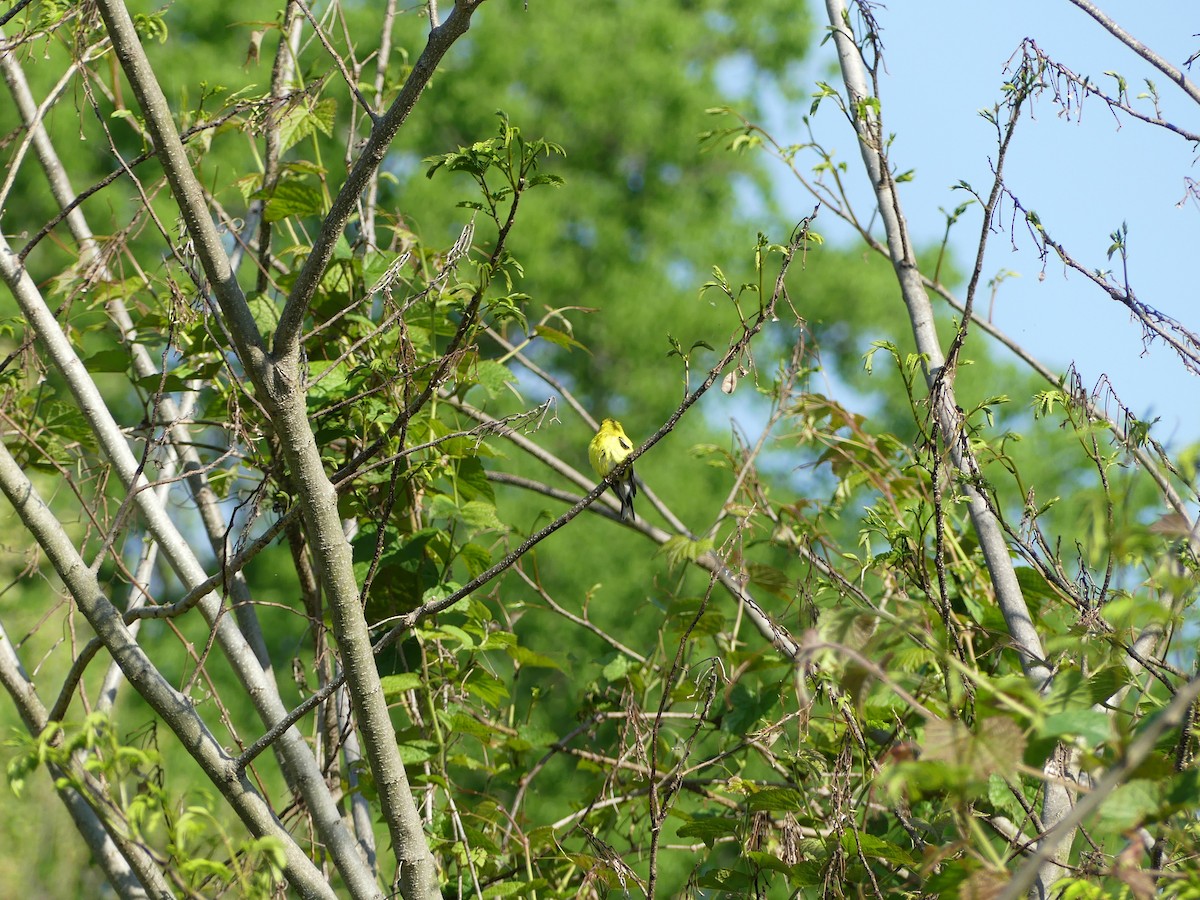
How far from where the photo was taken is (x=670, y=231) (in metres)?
10.6

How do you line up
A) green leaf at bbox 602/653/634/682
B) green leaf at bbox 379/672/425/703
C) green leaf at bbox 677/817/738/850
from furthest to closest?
green leaf at bbox 602/653/634/682, green leaf at bbox 379/672/425/703, green leaf at bbox 677/817/738/850

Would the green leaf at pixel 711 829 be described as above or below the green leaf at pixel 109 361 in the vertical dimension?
below

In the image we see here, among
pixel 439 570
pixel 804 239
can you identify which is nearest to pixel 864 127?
pixel 804 239

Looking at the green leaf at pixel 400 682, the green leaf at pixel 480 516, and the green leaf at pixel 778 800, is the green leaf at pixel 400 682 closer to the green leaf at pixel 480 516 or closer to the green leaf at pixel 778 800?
the green leaf at pixel 480 516

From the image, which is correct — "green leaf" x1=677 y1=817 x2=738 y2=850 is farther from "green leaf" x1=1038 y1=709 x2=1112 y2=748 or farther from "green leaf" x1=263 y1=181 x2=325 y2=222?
"green leaf" x1=263 y1=181 x2=325 y2=222

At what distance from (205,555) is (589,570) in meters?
2.85

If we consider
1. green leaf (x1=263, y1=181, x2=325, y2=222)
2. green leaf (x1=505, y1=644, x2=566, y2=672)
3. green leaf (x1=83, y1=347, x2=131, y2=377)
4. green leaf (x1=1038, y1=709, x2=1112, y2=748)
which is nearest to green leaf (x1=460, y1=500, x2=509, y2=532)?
green leaf (x1=505, y1=644, x2=566, y2=672)

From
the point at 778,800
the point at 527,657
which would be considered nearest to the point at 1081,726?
the point at 778,800

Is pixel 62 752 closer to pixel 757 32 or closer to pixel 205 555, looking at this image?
pixel 205 555

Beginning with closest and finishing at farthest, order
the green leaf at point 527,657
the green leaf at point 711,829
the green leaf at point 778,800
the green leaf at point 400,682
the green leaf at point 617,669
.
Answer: the green leaf at point 778,800, the green leaf at point 711,829, the green leaf at point 400,682, the green leaf at point 527,657, the green leaf at point 617,669

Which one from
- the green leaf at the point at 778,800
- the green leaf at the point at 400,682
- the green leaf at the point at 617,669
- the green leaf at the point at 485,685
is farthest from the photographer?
the green leaf at the point at 617,669

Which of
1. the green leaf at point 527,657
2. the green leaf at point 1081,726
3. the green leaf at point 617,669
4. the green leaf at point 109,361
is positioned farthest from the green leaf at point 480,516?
the green leaf at point 1081,726

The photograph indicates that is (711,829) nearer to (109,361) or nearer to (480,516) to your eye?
(480,516)

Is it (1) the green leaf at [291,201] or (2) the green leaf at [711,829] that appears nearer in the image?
(2) the green leaf at [711,829]
